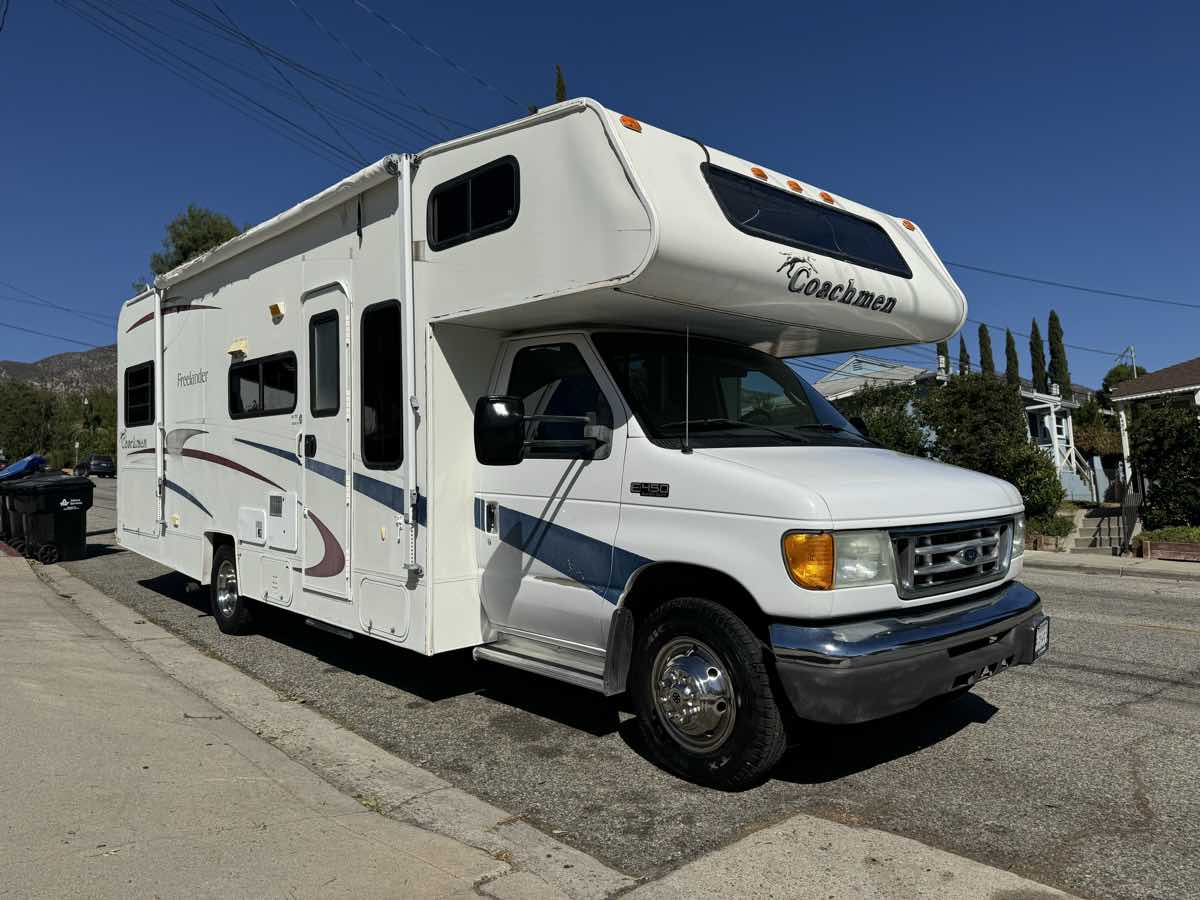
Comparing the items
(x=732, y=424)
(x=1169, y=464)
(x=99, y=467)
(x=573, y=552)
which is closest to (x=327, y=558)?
(x=573, y=552)

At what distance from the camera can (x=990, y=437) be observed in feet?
58.6

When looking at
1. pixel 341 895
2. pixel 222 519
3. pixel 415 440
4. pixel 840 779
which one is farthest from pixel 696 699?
pixel 222 519

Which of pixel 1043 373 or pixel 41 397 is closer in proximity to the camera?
pixel 1043 373

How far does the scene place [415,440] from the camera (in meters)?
5.30

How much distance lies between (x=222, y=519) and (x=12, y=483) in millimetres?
8516

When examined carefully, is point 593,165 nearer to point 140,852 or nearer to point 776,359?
point 776,359

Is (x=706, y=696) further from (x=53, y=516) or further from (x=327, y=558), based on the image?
(x=53, y=516)

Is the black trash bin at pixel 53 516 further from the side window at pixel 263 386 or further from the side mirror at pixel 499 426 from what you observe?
the side mirror at pixel 499 426

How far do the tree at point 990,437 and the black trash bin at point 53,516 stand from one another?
15.6 metres

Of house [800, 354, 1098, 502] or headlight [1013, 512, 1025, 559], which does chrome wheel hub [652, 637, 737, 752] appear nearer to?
headlight [1013, 512, 1025, 559]

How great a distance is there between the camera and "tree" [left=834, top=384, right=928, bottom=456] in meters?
19.3

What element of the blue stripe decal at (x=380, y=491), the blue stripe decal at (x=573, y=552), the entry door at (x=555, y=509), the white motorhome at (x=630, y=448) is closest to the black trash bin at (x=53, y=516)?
the white motorhome at (x=630, y=448)

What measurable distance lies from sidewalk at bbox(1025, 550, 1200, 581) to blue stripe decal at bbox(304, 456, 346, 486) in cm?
1127

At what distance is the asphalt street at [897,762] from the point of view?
365 centimetres
